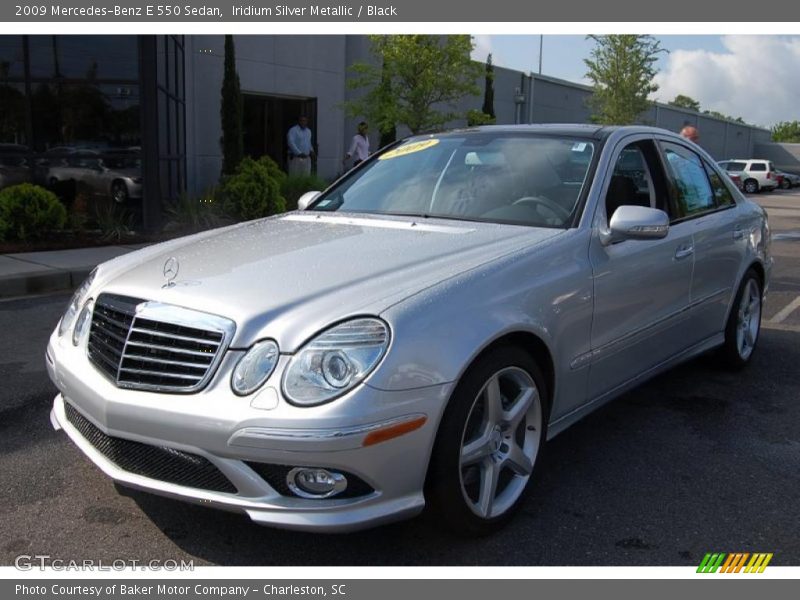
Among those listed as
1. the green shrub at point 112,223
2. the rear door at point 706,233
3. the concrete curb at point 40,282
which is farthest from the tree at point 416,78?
the rear door at point 706,233

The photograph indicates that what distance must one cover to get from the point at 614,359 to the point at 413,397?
1503 mm

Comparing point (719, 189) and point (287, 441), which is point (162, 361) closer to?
point (287, 441)

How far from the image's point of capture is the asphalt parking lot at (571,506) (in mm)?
2912

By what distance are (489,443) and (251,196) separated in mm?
9502

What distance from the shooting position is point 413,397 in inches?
101

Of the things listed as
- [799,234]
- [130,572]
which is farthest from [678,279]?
[799,234]

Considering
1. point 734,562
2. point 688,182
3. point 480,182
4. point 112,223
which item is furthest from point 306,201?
point 112,223

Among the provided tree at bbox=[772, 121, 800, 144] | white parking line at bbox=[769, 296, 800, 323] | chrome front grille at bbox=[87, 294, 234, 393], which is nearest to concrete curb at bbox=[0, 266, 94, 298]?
chrome front grille at bbox=[87, 294, 234, 393]

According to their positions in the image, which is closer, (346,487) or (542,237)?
(346,487)

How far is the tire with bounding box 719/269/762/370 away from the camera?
202 inches

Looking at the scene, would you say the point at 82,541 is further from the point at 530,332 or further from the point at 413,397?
the point at 530,332

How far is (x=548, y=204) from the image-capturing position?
378 centimetres

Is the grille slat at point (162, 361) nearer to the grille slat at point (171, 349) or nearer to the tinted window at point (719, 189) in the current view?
the grille slat at point (171, 349)

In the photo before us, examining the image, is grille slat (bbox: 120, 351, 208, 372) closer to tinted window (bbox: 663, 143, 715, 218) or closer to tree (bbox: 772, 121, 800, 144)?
tinted window (bbox: 663, 143, 715, 218)
